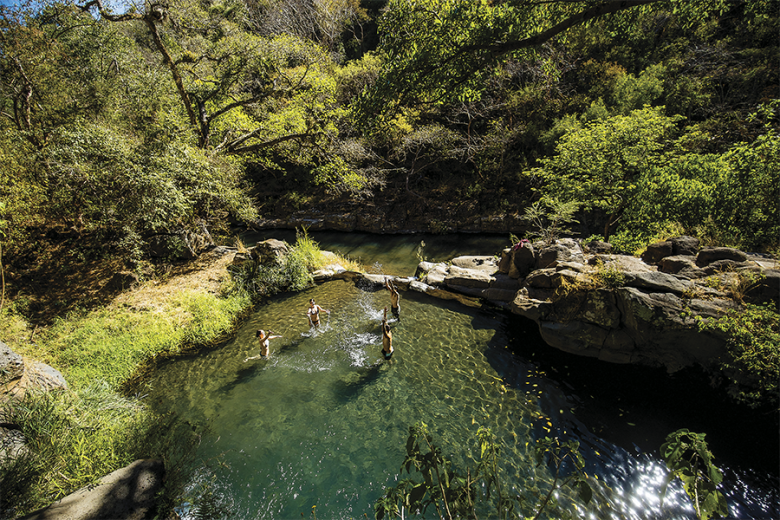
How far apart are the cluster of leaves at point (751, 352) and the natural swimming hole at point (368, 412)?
4.59 feet

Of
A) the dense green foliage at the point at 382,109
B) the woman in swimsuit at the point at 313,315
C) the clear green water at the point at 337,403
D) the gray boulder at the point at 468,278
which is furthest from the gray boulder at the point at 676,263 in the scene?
the woman in swimsuit at the point at 313,315

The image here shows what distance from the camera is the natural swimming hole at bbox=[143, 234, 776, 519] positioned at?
461 centimetres

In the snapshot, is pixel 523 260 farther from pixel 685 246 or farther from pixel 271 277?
pixel 271 277

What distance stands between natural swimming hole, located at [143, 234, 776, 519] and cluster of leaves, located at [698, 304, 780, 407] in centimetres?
140

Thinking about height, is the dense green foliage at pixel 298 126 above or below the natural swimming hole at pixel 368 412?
above

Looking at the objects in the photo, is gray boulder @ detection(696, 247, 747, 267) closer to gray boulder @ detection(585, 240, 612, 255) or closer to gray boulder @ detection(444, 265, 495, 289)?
gray boulder @ detection(585, 240, 612, 255)

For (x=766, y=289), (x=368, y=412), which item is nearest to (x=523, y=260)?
(x=766, y=289)

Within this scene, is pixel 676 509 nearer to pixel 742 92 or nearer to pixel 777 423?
pixel 777 423

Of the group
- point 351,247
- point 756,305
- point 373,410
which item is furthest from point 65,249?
point 756,305

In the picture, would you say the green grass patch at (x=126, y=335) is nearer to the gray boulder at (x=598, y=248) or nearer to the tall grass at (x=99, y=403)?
the tall grass at (x=99, y=403)

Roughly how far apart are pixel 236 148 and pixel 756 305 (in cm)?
1625

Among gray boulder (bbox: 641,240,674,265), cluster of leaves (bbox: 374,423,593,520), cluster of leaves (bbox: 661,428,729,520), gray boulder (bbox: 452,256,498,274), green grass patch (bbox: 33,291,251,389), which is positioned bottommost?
gray boulder (bbox: 452,256,498,274)

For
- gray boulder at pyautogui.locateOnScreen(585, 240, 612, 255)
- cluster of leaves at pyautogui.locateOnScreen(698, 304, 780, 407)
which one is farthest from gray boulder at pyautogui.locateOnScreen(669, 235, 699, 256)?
cluster of leaves at pyautogui.locateOnScreen(698, 304, 780, 407)

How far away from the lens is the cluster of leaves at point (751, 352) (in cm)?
482
